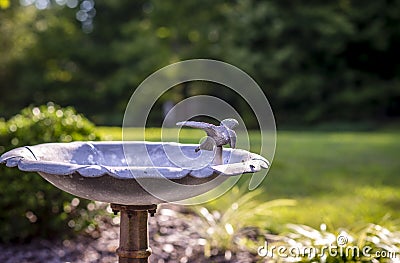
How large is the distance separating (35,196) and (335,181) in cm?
431

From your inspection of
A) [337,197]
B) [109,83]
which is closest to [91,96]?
[109,83]

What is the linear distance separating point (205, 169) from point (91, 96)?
66.1 feet

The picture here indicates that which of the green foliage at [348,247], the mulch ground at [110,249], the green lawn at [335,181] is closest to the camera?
the green foliage at [348,247]

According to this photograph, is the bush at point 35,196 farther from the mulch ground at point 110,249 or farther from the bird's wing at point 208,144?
the bird's wing at point 208,144

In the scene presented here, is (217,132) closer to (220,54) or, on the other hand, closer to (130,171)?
(130,171)

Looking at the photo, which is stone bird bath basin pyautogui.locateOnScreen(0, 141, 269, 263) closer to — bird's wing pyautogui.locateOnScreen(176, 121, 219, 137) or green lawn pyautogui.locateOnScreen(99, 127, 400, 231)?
bird's wing pyautogui.locateOnScreen(176, 121, 219, 137)

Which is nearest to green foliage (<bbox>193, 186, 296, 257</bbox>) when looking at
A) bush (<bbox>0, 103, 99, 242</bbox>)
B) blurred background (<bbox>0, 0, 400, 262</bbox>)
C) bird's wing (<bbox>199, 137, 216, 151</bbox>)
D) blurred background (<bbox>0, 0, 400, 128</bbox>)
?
bush (<bbox>0, 103, 99, 242</bbox>)

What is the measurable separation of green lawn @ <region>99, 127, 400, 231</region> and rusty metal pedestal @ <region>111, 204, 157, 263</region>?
1687 millimetres

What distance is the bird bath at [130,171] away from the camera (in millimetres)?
2340

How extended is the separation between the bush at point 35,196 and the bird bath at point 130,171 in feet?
4.19

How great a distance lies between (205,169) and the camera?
235 centimetres

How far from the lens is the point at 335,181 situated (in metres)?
7.38

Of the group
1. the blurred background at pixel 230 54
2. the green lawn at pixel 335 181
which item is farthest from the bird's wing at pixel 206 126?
the blurred background at pixel 230 54

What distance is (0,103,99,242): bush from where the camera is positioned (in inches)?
167
